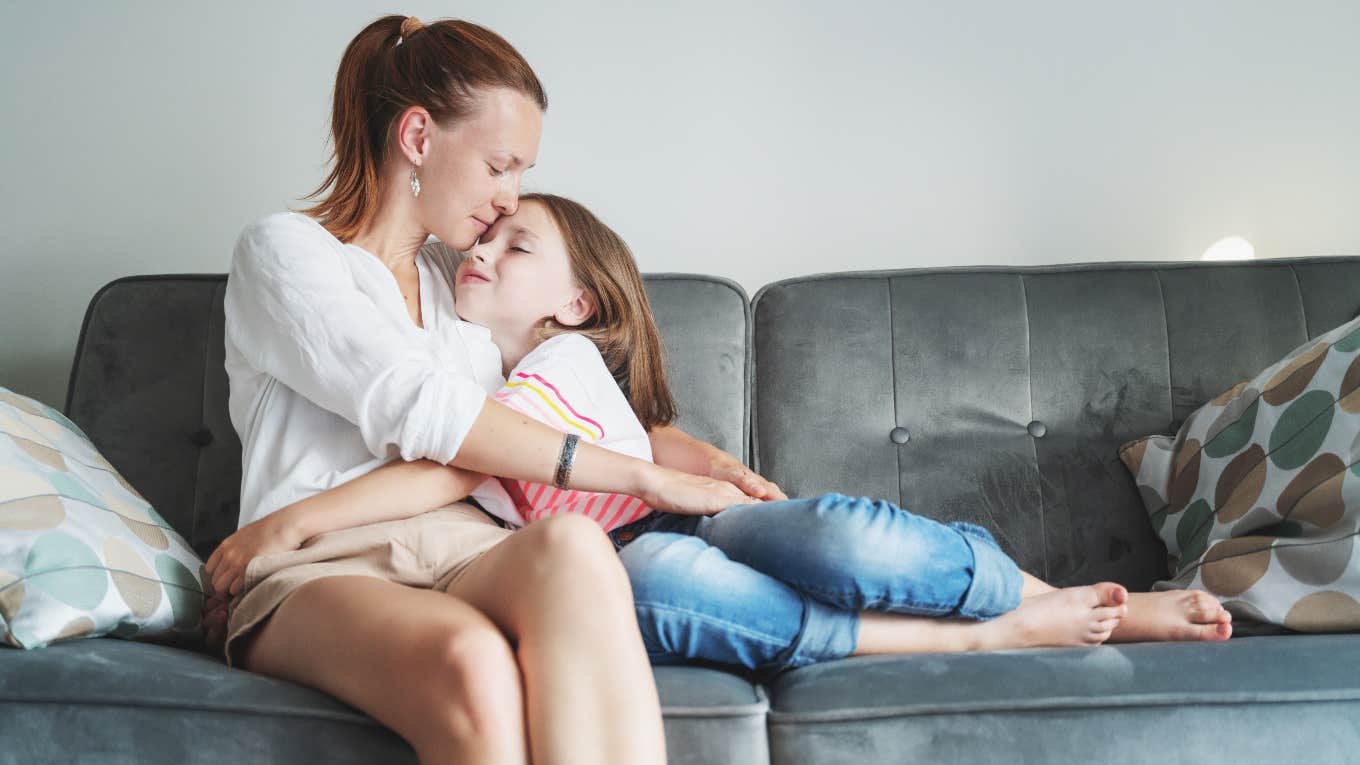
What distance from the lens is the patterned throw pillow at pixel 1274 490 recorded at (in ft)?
3.87

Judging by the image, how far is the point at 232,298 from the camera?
128cm

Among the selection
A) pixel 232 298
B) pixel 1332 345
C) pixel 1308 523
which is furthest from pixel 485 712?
pixel 1332 345

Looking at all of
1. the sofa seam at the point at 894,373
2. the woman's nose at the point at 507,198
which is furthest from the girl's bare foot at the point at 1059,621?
the woman's nose at the point at 507,198

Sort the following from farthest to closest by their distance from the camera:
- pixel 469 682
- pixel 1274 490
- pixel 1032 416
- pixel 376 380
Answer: pixel 1032 416 → pixel 1274 490 → pixel 376 380 → pixel 469 682

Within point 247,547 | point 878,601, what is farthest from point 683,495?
point 247,547

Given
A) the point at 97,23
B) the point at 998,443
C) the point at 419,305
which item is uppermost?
the point at 97,23

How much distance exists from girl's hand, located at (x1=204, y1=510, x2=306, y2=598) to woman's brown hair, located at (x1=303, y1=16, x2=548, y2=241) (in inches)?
17.6

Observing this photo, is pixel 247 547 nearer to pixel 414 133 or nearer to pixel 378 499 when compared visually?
pixel 378 499

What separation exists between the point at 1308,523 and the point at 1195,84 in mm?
1080

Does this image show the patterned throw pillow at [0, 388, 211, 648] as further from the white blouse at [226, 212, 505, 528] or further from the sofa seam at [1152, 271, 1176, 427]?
the sofa seam at [1152, 271, 1176, 427]

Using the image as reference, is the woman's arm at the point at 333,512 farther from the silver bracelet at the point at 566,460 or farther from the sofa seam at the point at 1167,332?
the sofa seam at the point at 1167,332

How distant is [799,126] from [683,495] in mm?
998

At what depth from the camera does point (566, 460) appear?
1.22 m

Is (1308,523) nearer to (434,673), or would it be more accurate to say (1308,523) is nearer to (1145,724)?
(1145,724)
